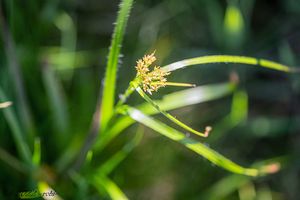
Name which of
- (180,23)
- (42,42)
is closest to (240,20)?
(180,23)

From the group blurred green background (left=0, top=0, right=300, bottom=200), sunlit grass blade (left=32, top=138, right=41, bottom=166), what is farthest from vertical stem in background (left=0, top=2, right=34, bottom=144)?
sunlit grass blade (left=32, top=138, right=41, bottom=166)

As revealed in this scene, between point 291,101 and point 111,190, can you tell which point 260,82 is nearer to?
point 291,101

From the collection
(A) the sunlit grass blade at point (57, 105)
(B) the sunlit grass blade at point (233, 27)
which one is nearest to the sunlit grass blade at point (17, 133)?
(A) the sunlit grass blade at point (57, 105)

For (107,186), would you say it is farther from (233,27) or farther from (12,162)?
(233,27)

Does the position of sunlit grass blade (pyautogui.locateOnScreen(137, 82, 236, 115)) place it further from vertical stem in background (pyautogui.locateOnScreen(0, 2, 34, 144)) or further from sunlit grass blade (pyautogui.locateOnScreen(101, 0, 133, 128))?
vertical stem in background (pyautogui.locateOnScreen(0, 2, 34, 144))

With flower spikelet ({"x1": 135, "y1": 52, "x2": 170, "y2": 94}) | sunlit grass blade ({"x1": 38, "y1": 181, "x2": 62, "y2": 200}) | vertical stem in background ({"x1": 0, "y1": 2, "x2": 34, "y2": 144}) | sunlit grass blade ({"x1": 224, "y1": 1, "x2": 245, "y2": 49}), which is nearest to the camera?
flower spikelet ({"x1": 135, "y1": 52, "x2": 170, "y2": 94})
